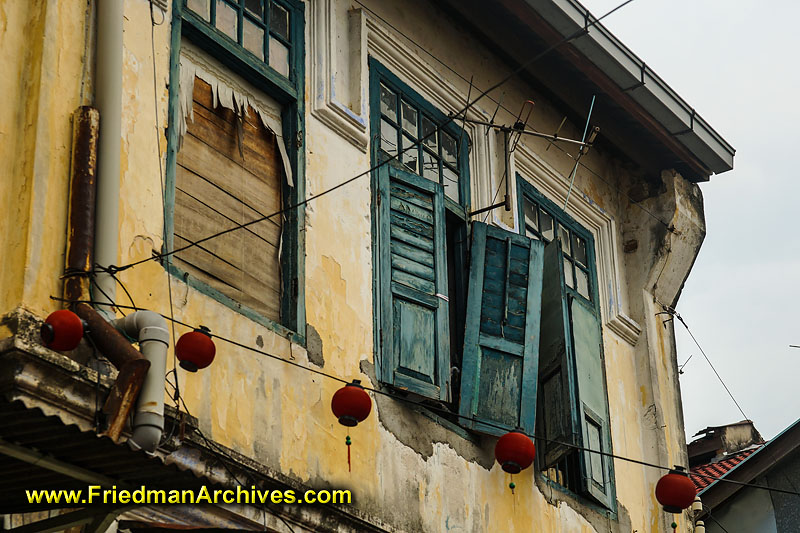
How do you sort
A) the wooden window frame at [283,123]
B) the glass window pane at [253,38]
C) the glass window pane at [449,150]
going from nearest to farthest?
1. the wooden window frame at [283,123]
2. the glass window pane at [253,38]
3. the glass window pane at [449,150]

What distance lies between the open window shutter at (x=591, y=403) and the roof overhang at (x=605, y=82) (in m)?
1.61

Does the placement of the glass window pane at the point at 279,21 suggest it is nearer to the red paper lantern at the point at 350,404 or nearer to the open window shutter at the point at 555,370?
the red paper lantern at the point at 350,404

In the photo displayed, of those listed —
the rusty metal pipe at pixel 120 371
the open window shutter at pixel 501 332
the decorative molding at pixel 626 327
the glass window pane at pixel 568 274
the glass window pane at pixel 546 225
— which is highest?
the glass window pane at pixel 546 225

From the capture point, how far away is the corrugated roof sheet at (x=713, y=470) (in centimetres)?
1442

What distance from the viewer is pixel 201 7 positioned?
7867 millimetres

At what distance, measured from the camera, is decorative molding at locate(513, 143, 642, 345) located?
10.8 meters

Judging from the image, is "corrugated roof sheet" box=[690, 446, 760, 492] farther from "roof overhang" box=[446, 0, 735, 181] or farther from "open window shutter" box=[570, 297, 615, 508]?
"open window shutter" box=[570, 297, 615, 508]

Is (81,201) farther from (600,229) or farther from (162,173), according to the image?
(600,229)

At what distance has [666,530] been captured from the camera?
1084 cm

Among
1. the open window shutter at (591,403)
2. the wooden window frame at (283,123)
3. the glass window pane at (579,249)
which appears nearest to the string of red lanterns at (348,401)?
the wooden window frame at (283,123)

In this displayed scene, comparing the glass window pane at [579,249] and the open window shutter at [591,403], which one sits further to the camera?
the glass window pane at [579,249]

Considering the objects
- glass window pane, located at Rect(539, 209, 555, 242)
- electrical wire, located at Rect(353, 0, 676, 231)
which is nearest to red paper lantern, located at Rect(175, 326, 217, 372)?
electrical wire, located at Rect(353, 0, 676, 231)

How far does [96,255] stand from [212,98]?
1.77 metres

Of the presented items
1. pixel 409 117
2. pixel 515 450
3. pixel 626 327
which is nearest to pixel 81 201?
pixel 515 450
